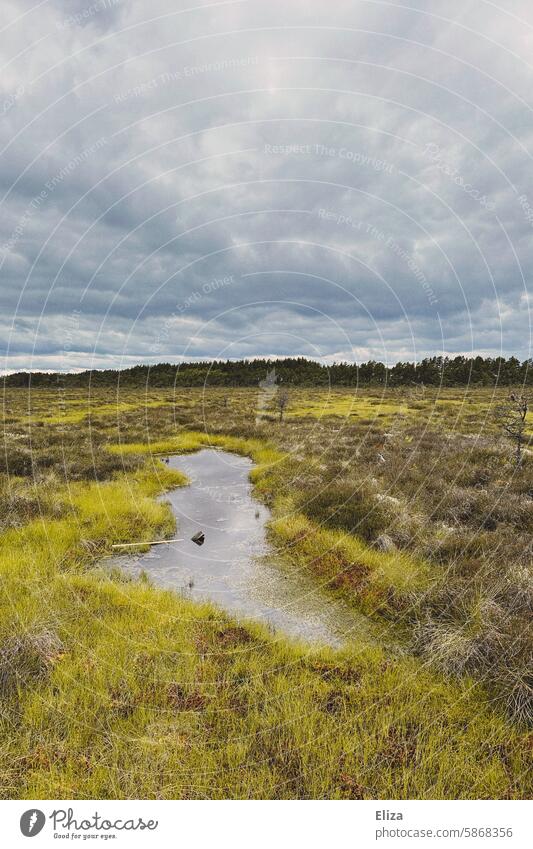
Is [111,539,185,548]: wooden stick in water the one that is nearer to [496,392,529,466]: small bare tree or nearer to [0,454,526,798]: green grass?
[0,454,526,798]: green grass

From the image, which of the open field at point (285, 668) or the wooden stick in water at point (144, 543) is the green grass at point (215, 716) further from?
the wooden stick in water at point (144, 543)

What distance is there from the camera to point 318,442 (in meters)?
25.4

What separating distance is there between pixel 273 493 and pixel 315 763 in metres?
12.5

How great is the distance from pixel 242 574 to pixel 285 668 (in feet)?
13.4

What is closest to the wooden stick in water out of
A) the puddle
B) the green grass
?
the puddle

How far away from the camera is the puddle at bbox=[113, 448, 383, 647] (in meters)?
8.00

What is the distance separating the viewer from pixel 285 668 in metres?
6.27

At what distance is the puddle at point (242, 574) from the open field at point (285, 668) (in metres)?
0.48

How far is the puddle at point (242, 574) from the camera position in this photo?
800 cm

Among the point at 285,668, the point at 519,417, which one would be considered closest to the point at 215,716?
the point at 285,668

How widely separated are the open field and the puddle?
0.48 m
